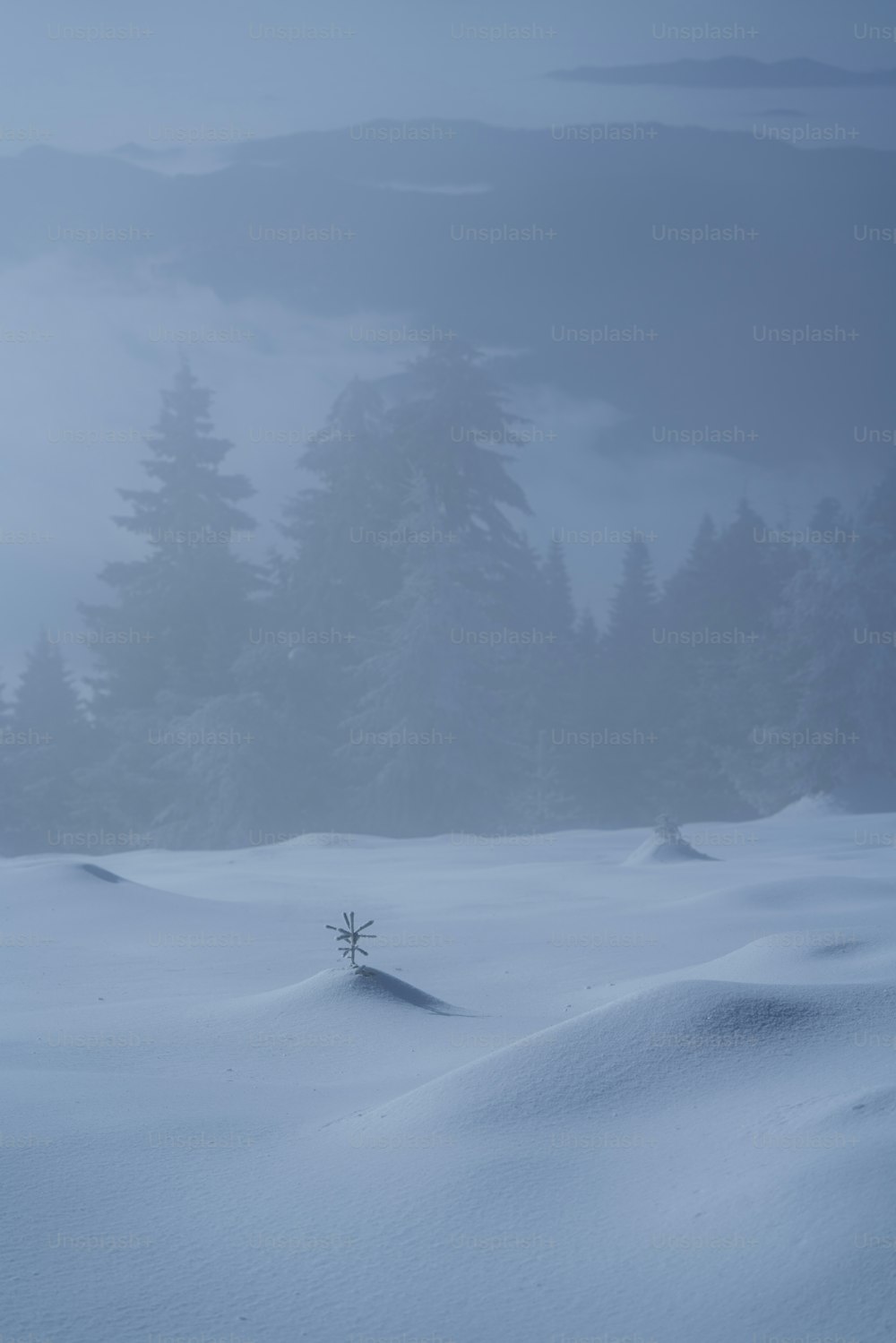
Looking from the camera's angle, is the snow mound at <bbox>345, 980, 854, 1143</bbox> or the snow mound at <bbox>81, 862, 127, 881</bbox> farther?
the snow mound at <bbox>81, 862, 127, 881</bbox>

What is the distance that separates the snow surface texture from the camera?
2266 millimetres

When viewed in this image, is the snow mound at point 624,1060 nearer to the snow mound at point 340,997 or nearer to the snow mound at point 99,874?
the snow mound at point 340,997

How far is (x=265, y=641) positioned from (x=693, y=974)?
74.0 ft

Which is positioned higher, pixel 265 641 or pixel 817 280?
pixel 817 280

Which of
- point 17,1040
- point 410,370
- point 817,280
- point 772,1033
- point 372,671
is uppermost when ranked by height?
point 817,280

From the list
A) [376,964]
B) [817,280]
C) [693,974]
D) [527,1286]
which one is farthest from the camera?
[817,280]

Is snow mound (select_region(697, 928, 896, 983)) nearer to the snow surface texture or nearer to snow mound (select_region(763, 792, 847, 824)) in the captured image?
the snow surface texture

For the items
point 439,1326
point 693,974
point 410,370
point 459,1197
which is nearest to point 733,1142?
point 459,1197

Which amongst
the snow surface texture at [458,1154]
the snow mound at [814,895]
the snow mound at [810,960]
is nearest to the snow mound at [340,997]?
the snow surface texture at [458,1154]

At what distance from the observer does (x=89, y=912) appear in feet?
28.2

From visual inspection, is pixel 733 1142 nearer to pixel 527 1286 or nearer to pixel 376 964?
pixel 527 1286

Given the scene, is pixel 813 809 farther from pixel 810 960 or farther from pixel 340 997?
pixel 340 997

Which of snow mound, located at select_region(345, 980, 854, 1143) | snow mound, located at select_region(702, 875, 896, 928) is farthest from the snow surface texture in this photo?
snow mound, located at select_region(702, 875, 896, 928)

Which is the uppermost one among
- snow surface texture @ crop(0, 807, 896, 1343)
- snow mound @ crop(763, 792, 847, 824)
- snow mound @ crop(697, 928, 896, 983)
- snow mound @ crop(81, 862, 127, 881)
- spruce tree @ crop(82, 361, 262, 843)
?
spruce tree @ crop(82, 361, 262, 843)
